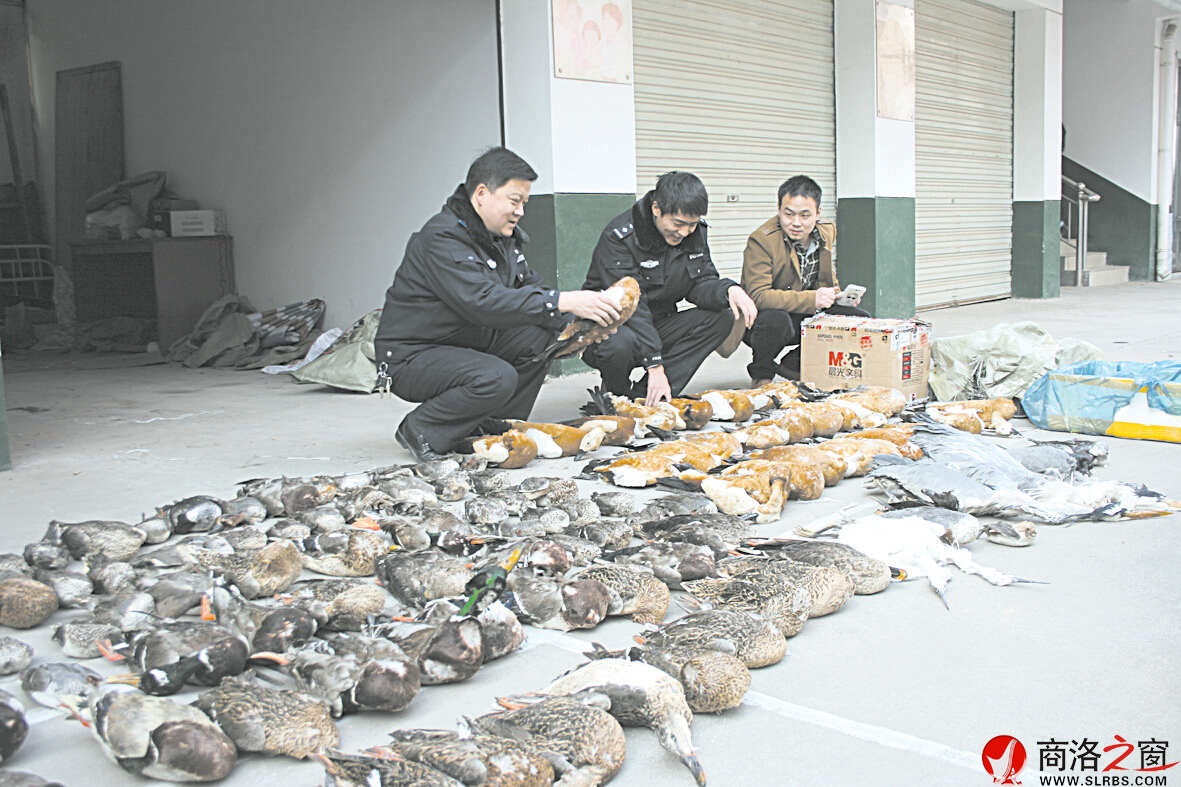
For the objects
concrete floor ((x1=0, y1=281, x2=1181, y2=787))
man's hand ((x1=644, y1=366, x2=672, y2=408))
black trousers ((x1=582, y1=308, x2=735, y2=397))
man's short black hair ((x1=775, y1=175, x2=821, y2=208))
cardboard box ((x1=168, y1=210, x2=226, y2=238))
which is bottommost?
concrete floor ((x1=0, y1=281, x2=1181, y2=787))

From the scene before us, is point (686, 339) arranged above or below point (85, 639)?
above

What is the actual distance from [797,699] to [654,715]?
0.38m

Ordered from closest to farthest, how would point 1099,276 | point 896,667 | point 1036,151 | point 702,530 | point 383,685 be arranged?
point 383,685 → point 896,667 → point 702,530 → point 1036,151 → point 1099,276

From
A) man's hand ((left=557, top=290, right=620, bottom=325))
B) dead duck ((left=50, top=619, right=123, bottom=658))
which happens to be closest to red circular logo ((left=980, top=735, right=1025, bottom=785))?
dead duck ((left=50, top=619, right=123, bottom=658))

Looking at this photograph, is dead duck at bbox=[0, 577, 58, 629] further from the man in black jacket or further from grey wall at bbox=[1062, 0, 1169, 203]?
Answer: grey wall at bbox=[1062, 0, 1169, 203]

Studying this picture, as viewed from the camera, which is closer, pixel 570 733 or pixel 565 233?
pixel 570 733

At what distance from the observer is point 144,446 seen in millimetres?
5246

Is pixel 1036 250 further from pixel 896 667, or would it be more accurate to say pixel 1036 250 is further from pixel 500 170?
pixel 896 667

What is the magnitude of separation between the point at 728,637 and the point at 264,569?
129 cm

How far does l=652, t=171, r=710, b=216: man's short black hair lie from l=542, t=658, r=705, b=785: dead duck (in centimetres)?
315

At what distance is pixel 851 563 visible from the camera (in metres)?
2.93

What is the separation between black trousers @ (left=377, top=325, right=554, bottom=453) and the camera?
4512 mm

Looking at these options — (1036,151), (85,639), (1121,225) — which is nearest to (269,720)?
(85,639)

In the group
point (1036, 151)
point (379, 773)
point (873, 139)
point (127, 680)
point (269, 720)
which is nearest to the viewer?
point (379, 773)
